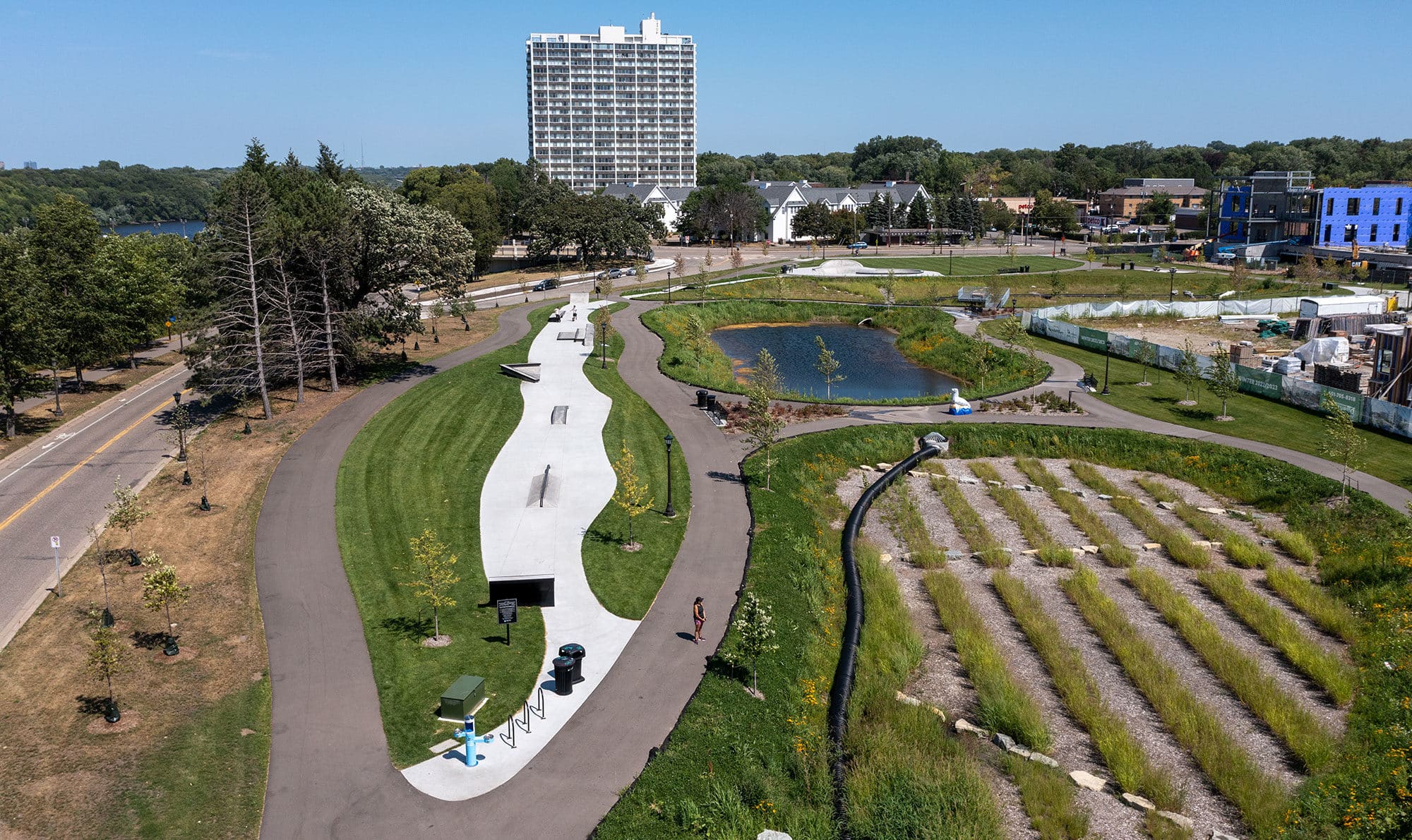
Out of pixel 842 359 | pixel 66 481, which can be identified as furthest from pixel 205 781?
pixel 842 359

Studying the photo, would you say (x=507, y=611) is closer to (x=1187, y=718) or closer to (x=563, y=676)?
(x=563, y=676)

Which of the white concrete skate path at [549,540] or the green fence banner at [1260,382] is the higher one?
the green fence banner at [1260,382]

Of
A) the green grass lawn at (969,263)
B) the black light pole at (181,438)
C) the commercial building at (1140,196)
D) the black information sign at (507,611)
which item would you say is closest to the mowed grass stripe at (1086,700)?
the black information sign at (507,611)

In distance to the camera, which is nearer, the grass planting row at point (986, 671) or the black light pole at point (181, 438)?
the grass planting row at point (986, 671)

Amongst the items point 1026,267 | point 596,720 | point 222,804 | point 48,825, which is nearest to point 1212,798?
point 596,720

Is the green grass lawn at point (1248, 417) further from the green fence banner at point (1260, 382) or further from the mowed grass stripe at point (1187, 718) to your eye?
the mowed grass stripe at point (1187, 718)

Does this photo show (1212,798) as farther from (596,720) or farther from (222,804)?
(222,804)

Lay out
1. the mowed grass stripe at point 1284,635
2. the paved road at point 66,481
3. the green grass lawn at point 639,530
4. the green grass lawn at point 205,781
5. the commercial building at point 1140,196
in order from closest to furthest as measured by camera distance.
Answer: the green grass lawn at point 205,781, the mowed grass stripe at point 1284,635, the green grass lawn at point 639,530, the paved road at point 66,481, the commercial building at point 1140,196

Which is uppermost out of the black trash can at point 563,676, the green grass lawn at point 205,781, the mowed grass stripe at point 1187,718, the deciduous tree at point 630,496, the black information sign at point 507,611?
the deciduous tree at point 630,496
